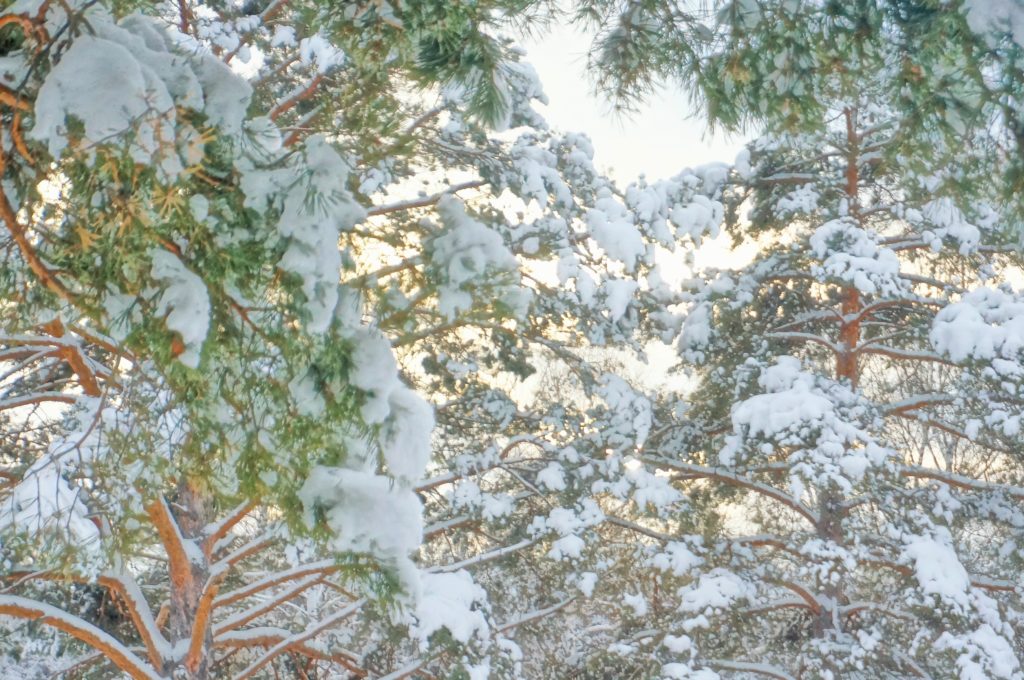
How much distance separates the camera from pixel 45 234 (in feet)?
10.2

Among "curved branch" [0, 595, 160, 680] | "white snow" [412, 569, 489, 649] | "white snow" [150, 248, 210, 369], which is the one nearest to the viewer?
"white snow" [150, 248, 210, 369]

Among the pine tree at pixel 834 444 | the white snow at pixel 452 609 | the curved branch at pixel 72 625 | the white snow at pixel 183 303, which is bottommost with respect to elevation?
the white snow at pixel 183 303

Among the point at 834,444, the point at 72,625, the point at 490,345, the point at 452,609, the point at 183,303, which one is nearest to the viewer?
the point at 183,303

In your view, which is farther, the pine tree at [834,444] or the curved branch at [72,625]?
the pine tree at [834,444]

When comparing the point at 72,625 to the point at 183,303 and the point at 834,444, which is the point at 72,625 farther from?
the point at 834,444

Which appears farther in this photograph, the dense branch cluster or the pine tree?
the pine tree

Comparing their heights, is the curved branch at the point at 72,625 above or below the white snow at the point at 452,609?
below

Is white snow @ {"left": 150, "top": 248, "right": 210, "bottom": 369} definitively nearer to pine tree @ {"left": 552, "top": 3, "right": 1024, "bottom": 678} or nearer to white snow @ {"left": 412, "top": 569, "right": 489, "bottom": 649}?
white snow @ {"left": 412, "top": 569, "right": 489, "bottom": 649}

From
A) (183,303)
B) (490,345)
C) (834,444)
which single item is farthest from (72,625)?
(834,444)

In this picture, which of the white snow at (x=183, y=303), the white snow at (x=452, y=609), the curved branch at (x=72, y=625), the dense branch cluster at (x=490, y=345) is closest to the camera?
the white snow at (x=183, y=303)

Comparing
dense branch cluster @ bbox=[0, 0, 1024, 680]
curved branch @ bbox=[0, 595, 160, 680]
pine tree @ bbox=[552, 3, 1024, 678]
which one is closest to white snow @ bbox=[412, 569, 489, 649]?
dense branch cluster @ bbox=[0, 0, 1024, 680]

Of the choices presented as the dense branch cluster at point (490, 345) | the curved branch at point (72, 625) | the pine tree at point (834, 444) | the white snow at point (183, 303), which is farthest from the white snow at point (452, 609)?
the white snow at point (183, 303)

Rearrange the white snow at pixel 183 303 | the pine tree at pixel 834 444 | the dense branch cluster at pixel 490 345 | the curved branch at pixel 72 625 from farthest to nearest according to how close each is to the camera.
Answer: the pine tree at pixel 834 444, the curved branch at pixel 72 625, the dense branch cluster at pixel 490 345, the white snow at pixel 183 303

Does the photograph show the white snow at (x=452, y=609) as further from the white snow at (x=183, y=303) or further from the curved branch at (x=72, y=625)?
the white snow at (x=183, y=303)
